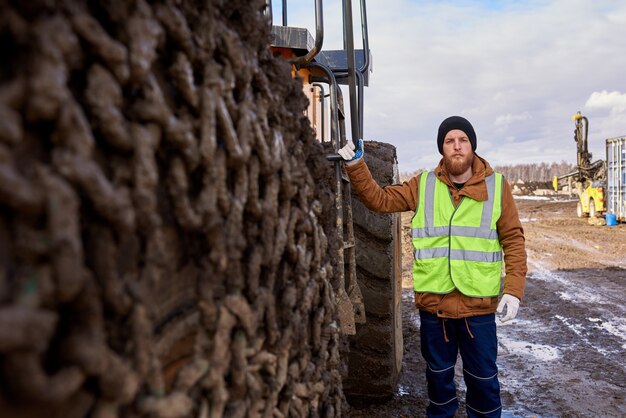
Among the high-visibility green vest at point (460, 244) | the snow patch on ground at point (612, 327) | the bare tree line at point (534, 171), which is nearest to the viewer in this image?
the high-visibility green vest at point (460, 244)

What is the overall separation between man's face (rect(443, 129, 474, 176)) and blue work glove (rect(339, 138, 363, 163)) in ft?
2.21

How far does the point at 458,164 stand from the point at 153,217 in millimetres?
2616

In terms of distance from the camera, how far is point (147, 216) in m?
1.03

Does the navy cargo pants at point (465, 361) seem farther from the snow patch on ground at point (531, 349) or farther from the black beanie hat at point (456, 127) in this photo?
the snow patch on ground at point (531, 349)

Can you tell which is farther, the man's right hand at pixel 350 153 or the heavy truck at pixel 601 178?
the heavy truck at pixel 601 178

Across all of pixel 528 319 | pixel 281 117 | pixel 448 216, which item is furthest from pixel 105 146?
pixel 528 319

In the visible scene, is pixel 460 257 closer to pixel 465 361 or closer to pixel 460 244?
pixel 460 244

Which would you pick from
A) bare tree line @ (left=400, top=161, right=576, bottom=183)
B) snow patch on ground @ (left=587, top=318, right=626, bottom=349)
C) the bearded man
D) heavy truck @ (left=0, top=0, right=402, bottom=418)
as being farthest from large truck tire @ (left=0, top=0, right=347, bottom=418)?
bare tree line @ (left=400, top=161, right=576, bottom=183)

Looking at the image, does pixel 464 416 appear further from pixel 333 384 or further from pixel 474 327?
pixel 333 384

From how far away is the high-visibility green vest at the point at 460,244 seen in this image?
3186mm

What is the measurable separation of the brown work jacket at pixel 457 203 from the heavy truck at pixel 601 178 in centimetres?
1381

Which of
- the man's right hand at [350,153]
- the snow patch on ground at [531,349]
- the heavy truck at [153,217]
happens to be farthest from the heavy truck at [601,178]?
the heavy truck at [153,217]

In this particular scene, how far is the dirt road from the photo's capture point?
392 centimetres

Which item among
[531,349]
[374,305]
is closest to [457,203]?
[374,305]
